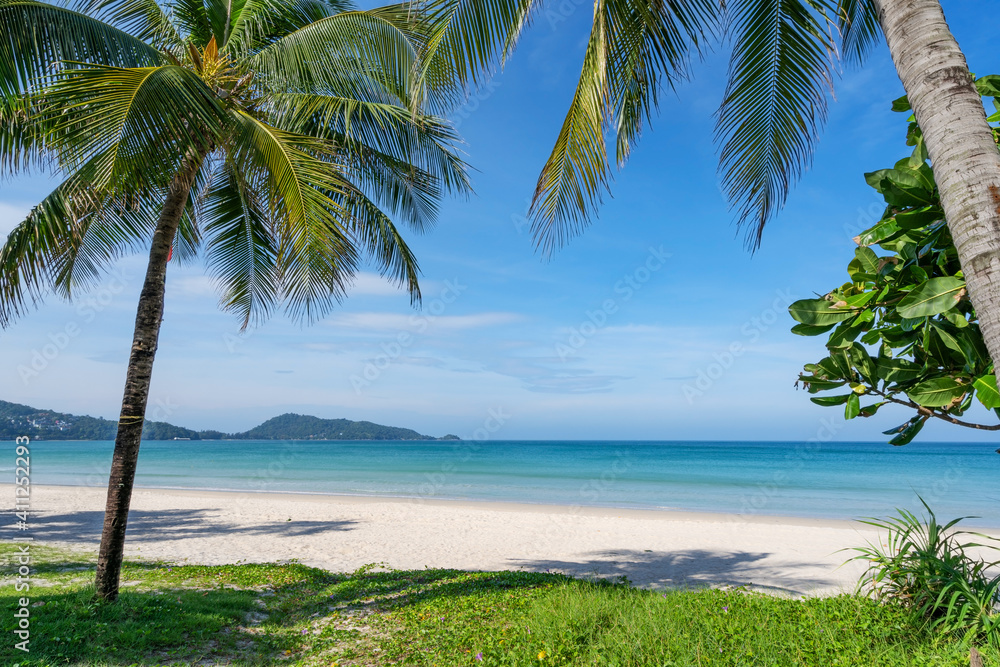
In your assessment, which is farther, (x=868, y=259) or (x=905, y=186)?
(x=868, y=259)

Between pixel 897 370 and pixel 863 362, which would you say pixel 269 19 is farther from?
pixel 897 370

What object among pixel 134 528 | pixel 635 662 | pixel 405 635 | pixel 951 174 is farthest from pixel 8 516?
pixel 951 174

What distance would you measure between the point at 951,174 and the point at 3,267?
7.95m

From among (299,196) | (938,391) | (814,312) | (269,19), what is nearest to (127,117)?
(299,196)

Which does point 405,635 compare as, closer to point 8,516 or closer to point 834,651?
point 834,651

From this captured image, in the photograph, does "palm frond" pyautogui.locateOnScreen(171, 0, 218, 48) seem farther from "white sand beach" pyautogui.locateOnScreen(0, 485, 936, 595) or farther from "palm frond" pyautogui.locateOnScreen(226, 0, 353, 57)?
"white sand beach" pyautogui.locateOnScreen(0, 485, 936, 595)

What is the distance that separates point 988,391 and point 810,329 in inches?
23.6

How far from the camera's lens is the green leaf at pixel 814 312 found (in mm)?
2176

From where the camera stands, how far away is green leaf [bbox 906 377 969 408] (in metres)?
1.94

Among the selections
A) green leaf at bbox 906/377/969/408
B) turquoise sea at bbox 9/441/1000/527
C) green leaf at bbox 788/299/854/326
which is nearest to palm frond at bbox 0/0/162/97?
green leaf at bbox 788/299/854/326

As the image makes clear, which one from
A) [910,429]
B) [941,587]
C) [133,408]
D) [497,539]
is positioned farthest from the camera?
[497,539]

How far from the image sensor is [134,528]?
39.7 feet

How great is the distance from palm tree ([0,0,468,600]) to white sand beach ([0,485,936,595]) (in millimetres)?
4802

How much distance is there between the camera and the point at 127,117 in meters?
3.78
